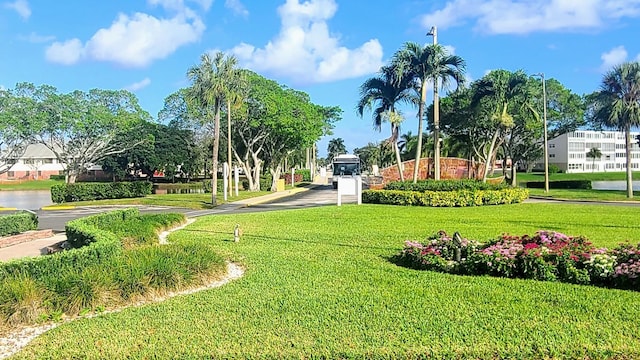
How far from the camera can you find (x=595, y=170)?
11375 centimetres

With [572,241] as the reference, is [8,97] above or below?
above

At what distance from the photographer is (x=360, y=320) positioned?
543cm

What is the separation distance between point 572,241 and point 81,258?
7.74 meters

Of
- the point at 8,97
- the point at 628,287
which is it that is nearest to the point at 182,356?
the point at 628,287

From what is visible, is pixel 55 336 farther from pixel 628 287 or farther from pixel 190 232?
pixel 190 232

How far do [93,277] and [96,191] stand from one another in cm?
3100

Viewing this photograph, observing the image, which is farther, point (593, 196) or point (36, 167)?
point (36, 167)

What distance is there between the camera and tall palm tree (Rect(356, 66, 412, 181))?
2473cm

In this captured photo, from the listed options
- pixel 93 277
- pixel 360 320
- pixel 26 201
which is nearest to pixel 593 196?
pixel 360 320

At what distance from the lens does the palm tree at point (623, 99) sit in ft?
94.6

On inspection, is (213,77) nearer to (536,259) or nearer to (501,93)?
(501,93)

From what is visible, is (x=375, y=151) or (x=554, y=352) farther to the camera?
(x=375, y=151)

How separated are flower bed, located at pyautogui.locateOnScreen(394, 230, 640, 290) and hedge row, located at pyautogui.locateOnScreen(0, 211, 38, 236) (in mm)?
10954

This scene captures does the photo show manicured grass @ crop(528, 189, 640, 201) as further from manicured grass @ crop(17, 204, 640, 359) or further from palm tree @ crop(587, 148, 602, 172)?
palm tree @ crop(587, 148, 602, 172)
